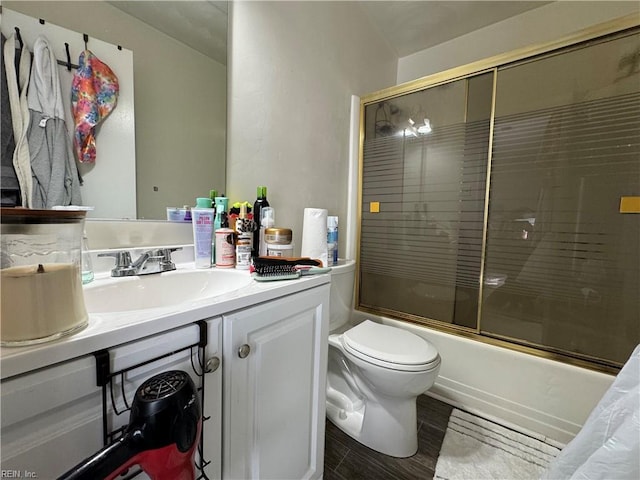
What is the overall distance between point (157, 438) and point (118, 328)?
0.55ft

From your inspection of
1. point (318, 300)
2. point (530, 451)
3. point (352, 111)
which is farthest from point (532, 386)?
point (352, 111)

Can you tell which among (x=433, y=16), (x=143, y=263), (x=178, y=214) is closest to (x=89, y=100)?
(x=178, y=214)

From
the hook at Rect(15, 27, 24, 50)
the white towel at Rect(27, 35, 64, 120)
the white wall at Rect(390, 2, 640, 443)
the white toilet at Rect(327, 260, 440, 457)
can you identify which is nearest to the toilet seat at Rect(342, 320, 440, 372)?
the white toilet at Rect(327, 260, 440, 457)

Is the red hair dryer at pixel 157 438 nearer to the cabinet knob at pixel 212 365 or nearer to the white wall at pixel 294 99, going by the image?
the cabinet knob at pixel 212 365

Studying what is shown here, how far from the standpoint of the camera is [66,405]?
0.37 meters

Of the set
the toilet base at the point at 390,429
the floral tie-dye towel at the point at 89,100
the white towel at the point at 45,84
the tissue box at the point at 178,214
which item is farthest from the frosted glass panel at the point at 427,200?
the white towel at the point at 45,84

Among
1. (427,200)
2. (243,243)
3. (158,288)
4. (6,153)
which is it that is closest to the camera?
(6,153)

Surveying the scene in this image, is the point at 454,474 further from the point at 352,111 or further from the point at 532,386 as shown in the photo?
the point at 352,111

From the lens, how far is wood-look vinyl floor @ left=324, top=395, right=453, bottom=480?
1023mm

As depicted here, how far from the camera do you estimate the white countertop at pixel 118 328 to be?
33cm

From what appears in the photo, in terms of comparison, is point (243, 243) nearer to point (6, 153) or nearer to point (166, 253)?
point (166, 253)

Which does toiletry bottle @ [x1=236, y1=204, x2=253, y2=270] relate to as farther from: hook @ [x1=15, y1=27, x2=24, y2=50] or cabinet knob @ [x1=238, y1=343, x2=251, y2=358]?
hook @ [x1=15, y1=27, x2=24, y2=50]

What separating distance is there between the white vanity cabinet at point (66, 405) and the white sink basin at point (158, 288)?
0.27 metres

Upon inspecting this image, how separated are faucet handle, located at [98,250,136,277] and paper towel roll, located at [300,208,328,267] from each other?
683 mm
